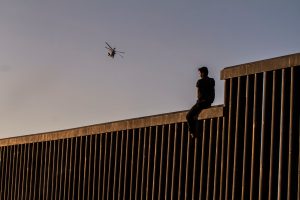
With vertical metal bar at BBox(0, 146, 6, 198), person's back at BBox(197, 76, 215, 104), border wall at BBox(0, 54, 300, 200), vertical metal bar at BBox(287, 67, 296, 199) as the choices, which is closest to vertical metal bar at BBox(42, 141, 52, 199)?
border wall at BBox(0, 54, 300, 200)

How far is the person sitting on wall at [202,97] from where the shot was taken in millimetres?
18234

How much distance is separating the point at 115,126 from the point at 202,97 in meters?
6.00

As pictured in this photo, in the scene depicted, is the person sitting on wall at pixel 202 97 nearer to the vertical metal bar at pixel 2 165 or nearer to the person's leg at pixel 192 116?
the person's leg at pixel 192 116

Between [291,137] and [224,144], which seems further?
[224,144]

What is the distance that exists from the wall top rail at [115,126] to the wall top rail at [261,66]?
961mm

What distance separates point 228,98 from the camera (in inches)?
745

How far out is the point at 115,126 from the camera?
79.2ft

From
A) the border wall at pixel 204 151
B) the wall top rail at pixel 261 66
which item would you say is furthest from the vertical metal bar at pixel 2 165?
the wall top rail at pixel 261 66

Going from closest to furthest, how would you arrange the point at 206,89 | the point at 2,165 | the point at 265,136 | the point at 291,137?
1. the point at 291,137
2. the point at 265,136
3. the point at 206,89
4. the point at 2,165

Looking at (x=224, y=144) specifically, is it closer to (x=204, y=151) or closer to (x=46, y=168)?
(x=204, y=151)

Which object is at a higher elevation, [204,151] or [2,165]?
[2,165]

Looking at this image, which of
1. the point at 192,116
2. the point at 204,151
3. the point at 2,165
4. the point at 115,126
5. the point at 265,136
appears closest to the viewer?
the point at 265,136

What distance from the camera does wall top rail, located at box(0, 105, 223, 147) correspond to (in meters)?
19.5

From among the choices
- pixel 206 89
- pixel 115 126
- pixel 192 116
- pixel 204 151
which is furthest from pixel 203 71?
pixel 115 126
